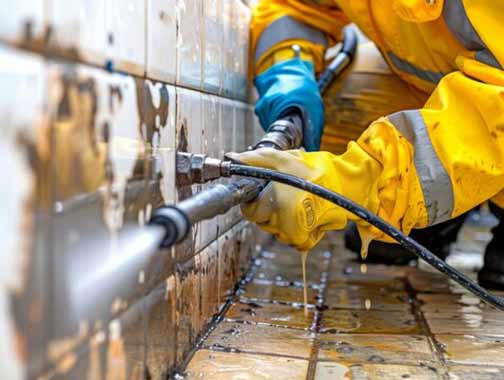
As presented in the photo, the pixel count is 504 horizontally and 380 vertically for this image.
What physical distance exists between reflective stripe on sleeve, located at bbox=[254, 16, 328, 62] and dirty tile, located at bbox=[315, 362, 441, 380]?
884 mm

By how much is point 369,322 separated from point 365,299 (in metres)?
0.19

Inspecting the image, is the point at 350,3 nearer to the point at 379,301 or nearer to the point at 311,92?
the point at 311,92

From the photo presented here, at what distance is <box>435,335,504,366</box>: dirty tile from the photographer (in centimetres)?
120

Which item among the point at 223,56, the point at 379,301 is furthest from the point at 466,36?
the point at 379,301

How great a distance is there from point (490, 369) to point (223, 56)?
75 cm

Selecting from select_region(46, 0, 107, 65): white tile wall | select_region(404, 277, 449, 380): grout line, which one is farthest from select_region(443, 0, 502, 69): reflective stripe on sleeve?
select_region(46, 0, 107, 65): white tile wall

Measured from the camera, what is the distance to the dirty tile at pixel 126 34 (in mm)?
768

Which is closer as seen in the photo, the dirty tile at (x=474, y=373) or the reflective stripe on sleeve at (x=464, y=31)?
the dirty tile at (x=474, y=373)

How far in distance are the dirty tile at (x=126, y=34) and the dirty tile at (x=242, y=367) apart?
0.47 metres

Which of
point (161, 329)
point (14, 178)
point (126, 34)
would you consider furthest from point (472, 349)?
point (14, 178)

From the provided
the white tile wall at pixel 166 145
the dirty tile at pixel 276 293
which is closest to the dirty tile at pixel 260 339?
the dirty tile at pixel 276 293

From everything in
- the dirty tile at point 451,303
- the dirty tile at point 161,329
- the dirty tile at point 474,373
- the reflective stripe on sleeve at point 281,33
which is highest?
the reflective stripe on sleeve at point 281,33

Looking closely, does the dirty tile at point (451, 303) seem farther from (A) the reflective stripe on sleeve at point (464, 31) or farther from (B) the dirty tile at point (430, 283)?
(A) the reflective stripe on sleeve at point (464, 31)

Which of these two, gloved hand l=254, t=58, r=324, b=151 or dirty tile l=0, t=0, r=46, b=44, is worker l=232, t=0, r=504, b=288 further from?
dirty tile l=0, t=0, r=46, b=44
